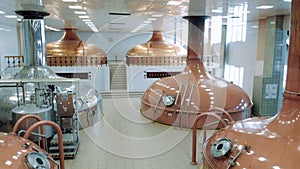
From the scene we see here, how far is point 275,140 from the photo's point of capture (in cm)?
301

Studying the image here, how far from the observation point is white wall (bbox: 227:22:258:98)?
29.2 ft

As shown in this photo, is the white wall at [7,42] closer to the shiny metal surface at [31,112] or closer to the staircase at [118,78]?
the staircase at [118,78]

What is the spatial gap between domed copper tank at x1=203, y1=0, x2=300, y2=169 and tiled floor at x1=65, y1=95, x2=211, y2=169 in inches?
52.5

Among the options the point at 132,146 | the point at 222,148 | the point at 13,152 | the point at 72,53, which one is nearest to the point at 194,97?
the point at 132,146

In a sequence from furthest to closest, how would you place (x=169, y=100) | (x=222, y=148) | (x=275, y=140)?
(x=169, y=100) < (x=222, y=148) < (x=275, y=140)

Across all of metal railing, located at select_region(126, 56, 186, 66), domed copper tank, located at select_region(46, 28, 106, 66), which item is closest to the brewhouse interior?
domed copper tank, located at select_region(46, 28, 106, 66)

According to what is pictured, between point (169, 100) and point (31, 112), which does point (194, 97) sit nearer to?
point (169, 100)

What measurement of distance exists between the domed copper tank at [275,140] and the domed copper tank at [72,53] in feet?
33.1

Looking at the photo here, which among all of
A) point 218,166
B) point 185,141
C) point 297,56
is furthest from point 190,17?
point 218,166

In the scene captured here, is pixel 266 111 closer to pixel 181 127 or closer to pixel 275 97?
pixel 275 97

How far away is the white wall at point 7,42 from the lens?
39.1 ft

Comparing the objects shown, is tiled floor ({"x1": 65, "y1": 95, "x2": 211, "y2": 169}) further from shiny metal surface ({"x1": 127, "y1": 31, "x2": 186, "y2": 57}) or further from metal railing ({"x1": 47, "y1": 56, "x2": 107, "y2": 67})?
shiny metal surface ({"x1": 127, "y1": 31, "x2": 186, "y2": 57})

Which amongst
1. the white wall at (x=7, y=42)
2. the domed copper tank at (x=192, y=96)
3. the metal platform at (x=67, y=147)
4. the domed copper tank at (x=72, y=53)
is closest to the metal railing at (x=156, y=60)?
the domed copper tank at (x=72, y=53)

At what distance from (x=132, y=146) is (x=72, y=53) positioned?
9131 millimetres
